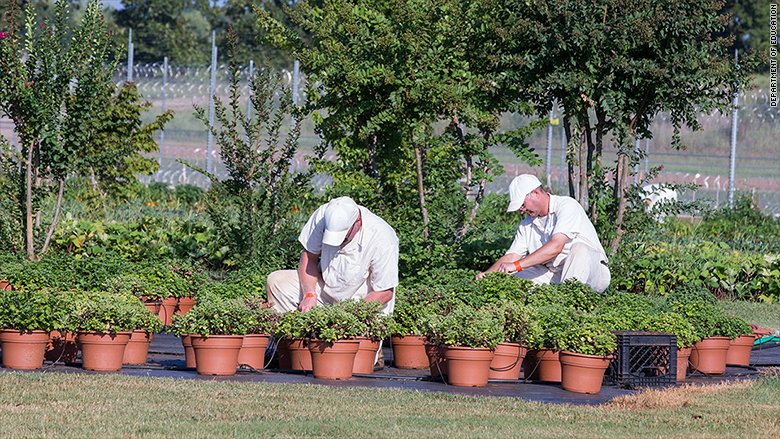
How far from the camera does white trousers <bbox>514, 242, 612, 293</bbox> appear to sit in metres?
6.77

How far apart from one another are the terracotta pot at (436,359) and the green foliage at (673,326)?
1323 mm

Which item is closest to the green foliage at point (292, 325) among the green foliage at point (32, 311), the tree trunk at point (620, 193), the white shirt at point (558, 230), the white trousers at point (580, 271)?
the green foliage at point (32, 311)

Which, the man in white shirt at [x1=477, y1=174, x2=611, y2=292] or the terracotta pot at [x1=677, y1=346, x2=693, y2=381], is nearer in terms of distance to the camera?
the terracotta pot at [x1=677, y1=346, x2=693, y2=381]

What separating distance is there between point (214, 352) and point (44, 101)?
4221mm

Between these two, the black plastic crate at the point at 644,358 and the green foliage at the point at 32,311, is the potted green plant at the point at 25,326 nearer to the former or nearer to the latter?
the green foliage at the point at 32,311

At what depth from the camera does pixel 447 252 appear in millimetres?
8109

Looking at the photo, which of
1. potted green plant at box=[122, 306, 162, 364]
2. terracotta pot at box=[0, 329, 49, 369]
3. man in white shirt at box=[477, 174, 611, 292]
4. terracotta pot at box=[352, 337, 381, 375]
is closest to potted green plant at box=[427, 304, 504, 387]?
terracotta pot at box=[352, 337, 381, 375]

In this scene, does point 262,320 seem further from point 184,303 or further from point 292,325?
point 184,303

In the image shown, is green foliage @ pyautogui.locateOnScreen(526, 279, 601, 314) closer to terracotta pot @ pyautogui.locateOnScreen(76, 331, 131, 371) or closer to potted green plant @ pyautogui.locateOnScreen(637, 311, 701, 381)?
potted green plant @ pyautogui.locateOnScreen(637, 311, 701, 381)

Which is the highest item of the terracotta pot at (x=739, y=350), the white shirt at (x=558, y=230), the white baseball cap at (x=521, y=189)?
the white baseball cap at (x=521, y=189)

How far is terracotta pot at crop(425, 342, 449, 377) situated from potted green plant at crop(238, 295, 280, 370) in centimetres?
102

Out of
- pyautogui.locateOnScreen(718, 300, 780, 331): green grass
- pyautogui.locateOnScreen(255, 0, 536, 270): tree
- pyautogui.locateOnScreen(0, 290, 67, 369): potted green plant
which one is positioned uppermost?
pyautogui.locateOnScreen(255, 0, 536, 270): tree

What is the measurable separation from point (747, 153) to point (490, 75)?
47.1 ft

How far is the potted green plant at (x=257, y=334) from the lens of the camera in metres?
5.48
